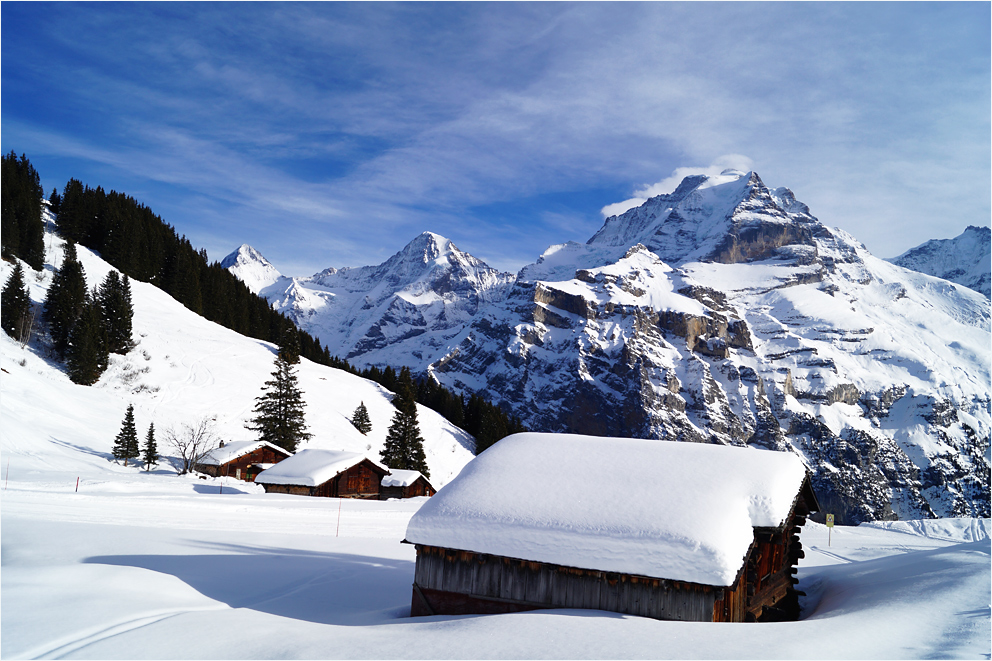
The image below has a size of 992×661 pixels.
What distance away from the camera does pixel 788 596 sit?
15.9m

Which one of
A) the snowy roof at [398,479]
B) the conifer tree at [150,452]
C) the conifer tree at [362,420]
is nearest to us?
the conifer tree at [150,452]

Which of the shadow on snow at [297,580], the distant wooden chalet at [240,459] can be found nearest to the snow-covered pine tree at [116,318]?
the distant wooden chalet at [240,459]

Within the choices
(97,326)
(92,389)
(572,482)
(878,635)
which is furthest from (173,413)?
(878,635)

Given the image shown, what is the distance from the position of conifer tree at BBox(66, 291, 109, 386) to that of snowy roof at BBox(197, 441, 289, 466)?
1178 centimetres

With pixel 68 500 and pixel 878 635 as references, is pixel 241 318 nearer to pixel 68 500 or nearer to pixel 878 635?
pixel 68 500

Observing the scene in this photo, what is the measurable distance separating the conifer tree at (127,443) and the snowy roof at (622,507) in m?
32.8

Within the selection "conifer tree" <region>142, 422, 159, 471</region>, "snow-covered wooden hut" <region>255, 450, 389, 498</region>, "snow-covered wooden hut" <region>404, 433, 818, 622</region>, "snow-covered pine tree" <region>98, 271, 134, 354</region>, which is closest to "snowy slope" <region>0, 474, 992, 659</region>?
"snow-covered wooden hut" <region>404, 433, 818, 622</region>

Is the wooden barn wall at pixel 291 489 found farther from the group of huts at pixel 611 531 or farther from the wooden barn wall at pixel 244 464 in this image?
the group of huts at pixel 611 531

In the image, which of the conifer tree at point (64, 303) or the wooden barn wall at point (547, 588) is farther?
the conifer tree at point (64, 303)

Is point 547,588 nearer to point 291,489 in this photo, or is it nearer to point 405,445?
point 291,489

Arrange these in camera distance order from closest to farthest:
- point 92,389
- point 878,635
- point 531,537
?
point 878,635, point 531,537, point 92,389

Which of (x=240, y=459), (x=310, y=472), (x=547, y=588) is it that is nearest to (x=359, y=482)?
(x=310, y=472)

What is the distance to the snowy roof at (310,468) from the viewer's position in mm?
40656

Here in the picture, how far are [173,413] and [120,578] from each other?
37.8 metres
